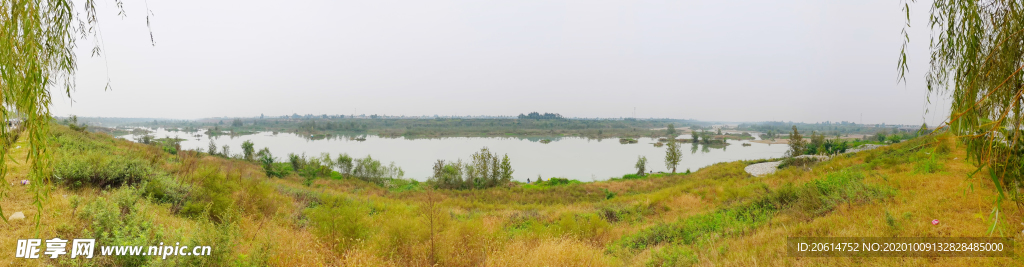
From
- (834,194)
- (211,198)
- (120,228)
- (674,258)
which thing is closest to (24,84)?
(120,228)

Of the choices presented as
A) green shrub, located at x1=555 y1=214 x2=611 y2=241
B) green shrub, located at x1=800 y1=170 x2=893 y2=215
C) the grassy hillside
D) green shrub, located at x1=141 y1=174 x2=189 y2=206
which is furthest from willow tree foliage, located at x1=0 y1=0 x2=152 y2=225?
green shrub, located at x1=800 y1=170 x2=893 y2=215

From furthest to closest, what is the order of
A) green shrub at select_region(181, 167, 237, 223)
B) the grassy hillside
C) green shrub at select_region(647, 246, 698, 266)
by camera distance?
green shrub at select_region(181, 167, 237, 223)
green shrub at select_region(647, 246, 698, 266)
the grassy hillside

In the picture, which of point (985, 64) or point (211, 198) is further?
point (211, 198)

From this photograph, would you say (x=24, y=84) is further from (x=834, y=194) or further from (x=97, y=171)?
(x=834, y=194)

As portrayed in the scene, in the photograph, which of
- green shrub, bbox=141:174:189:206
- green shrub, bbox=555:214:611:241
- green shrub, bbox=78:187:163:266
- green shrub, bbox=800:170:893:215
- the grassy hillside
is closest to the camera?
green shrub, bbox=78:187:163:266

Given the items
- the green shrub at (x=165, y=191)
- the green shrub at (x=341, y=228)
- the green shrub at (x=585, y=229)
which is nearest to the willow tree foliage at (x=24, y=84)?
the green shrub at (x=341, y=228)

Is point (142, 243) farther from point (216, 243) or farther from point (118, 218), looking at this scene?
point (118, 218)

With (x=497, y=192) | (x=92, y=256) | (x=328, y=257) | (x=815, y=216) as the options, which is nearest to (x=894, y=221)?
(x=815, y=216)

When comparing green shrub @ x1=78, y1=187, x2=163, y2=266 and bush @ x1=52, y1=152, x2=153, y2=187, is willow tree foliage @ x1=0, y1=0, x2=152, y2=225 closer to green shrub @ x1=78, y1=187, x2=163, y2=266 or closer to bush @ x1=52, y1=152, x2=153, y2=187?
green shrub @ x1=78, y1=187, x2=163, y2=266

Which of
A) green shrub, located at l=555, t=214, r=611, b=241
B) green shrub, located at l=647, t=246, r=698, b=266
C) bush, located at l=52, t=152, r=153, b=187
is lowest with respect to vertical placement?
green shrub, located at l=555, t=214, r=611, b=241

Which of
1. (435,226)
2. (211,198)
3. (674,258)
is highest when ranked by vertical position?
(211,198)

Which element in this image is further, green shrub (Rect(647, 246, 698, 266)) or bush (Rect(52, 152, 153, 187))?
bush (Rect(52, 152, 153, 187))

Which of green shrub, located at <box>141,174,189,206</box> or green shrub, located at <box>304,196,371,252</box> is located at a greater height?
green shrub, located at <box>141,174,189,206</box>

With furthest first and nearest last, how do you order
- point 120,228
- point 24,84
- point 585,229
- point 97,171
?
point 585,229 < point 97,171 < point 120,228 < point 24,84
